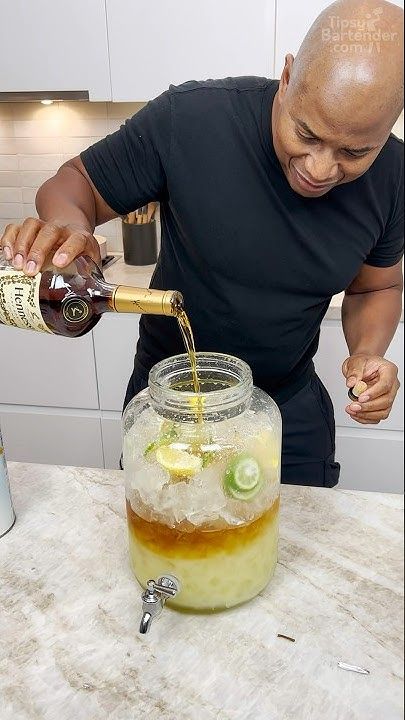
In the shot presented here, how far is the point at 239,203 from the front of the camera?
75cm

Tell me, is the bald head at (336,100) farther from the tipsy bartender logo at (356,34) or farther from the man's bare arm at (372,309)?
the man's bare arm at (372,309)

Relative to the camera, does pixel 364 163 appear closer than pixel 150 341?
Yes

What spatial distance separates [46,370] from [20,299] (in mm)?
1050

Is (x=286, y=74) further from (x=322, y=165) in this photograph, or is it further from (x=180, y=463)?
(x=180, y=463)

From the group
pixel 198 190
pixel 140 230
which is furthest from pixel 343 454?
pixel 198 190

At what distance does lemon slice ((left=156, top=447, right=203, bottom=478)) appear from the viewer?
45 centimetres

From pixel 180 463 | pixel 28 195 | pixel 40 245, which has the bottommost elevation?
pixel 28 195

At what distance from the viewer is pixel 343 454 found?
1510mm

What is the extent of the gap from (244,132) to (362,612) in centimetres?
51

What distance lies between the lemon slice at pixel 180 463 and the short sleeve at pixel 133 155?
41 cm

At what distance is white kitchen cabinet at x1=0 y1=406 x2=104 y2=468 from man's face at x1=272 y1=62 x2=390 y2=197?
3.31 feet

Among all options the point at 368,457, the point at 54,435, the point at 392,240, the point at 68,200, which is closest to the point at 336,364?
the point at 368,457

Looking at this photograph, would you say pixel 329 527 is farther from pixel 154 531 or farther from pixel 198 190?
pixel 198 190

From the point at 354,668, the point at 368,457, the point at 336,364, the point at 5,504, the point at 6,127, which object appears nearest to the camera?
the point at 354,668
